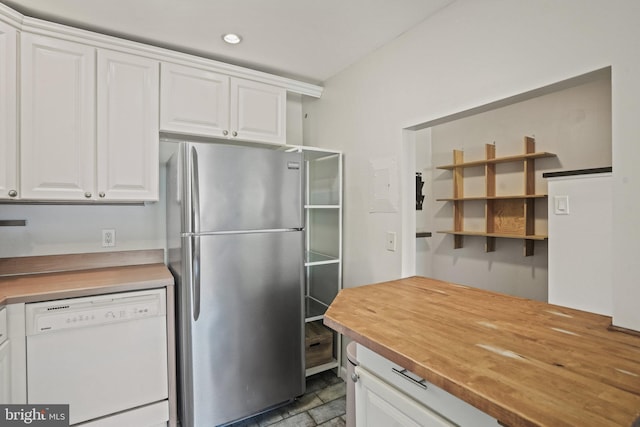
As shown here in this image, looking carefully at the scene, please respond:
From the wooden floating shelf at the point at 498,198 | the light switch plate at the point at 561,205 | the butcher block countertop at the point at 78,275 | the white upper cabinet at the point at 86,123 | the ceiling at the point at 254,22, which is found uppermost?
the ceiling at the point at 254,22

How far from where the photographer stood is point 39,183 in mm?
1678

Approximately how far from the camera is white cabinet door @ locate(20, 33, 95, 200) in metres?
1.64

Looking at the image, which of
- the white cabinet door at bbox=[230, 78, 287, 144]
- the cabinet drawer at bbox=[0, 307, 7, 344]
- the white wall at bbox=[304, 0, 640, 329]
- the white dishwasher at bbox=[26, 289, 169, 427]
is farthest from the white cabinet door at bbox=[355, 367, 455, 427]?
the white cabinet door at bbox=[230, 78, 287, 144]

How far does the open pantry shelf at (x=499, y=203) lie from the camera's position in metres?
2.80

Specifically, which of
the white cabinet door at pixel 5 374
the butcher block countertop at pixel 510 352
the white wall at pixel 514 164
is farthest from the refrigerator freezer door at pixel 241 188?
the white wall at pixel 514 164

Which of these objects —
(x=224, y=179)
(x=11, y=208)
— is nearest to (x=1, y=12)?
(x=11, y=208)

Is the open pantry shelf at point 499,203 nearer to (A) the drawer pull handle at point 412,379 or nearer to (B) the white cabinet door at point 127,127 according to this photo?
(A) the drawer pull handle at point 412,379

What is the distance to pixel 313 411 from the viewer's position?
201 centimetres

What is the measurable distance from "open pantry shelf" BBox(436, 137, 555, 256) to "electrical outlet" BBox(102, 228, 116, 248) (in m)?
3.07

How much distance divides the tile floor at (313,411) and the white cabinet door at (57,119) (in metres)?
1.72

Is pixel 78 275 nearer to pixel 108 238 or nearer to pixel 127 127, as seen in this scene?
pixel 108 238

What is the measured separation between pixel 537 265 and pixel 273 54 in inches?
112

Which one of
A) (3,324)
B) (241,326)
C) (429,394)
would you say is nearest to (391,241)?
(241,326)

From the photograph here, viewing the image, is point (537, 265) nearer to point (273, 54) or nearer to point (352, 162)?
point (352, 162)
